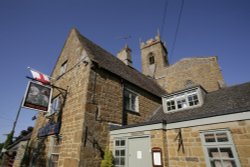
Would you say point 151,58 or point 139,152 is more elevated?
point 151,58

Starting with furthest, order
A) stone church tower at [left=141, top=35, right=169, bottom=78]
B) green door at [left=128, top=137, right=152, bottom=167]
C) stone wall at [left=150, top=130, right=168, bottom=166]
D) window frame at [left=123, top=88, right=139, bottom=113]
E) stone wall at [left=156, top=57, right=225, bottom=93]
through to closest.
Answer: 1. stone church tower at [left=141, top=35, right=169, bottom=78]
2. stone wall at [left=156, top=57, right=225, bottom=93]
3. window frame at [left=123, top=88, right=139, bottom=113]
4. green door at [left=128, top=137, right=152, bottom=167]
5. stone wall at [left=150, top=130, right=168, bottom=166]

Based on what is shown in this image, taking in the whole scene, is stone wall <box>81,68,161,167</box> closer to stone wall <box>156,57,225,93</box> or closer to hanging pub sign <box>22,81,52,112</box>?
hanging pub sign <box>22,81,52,112</box>

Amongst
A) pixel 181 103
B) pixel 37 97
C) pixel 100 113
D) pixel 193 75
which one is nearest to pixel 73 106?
pixel 100 113

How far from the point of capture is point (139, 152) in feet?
23.5

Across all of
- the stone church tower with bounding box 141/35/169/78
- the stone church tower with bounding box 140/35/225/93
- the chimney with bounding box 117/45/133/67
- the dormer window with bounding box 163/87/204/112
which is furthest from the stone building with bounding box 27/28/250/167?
the stone church tower with bounding box 141/35/169/78

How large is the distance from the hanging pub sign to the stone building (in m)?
1.18

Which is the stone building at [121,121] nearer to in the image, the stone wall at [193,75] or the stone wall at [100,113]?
the stone wall at [100,113]

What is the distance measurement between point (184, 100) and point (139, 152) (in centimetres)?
453

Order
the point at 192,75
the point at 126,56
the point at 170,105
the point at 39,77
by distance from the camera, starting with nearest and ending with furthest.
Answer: the point at 39,77 < the point at 170,105 < the point at 126,56 < the point at 192,75

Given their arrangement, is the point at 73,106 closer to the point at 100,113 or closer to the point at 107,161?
the point at 100,113

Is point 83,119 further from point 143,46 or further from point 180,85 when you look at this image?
point 143,46

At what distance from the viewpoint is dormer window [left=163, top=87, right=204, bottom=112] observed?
8.83 m

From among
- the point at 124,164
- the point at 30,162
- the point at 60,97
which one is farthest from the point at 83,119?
the point at 30,162

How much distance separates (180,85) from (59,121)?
47.9 ft
